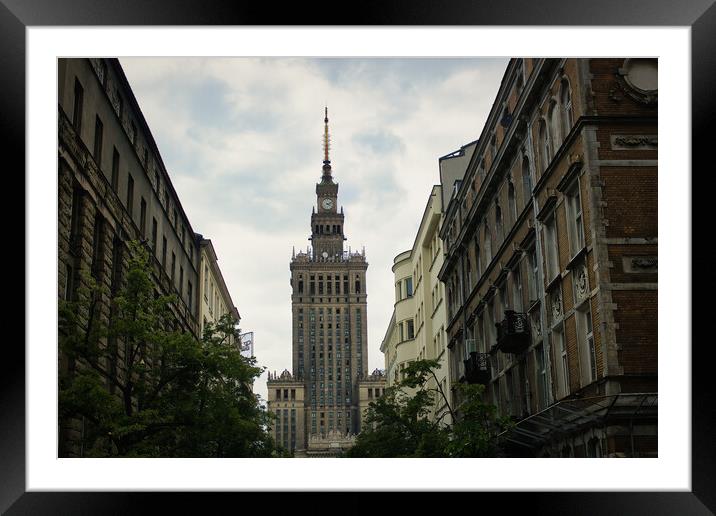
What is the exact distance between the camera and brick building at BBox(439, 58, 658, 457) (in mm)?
20500

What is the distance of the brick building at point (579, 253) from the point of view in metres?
20.5

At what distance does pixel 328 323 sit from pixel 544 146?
111 meters

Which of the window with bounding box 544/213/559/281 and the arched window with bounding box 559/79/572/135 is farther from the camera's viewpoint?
the window with bounding box 544/213/559/281

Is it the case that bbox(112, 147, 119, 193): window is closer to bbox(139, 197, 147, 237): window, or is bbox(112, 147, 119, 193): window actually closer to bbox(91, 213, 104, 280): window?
bbox(91, 213, 104, 280): window

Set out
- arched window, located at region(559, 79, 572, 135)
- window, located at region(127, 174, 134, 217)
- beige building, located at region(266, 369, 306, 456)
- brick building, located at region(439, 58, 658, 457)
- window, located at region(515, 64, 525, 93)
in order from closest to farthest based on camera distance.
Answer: brick building, located at region(439, 58, 658, 457)
arched window, located at region(559, 79, 572, 135)
window, located at region(515, 64, 525, 93)
window, located at region(127, 174, 134, 217)
beige building, located at region(266, 369, 306, 456)

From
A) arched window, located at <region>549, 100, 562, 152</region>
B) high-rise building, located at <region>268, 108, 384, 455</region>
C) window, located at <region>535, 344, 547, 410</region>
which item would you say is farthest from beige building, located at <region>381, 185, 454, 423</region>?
high-rise building, located at <region>268, 108, 384, 455</region>

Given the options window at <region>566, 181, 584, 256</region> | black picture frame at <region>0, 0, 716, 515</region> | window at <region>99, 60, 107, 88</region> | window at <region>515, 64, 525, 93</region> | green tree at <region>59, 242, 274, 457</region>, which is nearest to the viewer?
black picture frame at <region>0, 0, 716, 515</region>

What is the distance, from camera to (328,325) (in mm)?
136875

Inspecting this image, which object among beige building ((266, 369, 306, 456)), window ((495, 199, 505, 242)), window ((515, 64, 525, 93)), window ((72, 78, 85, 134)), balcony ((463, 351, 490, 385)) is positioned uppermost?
window ((515, 64, 525, 93))

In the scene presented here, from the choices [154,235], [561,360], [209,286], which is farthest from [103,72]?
[209,286]

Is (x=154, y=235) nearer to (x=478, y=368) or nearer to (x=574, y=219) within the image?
(x=478, y=368)

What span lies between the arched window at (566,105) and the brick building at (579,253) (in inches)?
2.1
